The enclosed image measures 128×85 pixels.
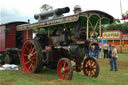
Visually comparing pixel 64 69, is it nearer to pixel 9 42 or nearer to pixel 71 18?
pixel 71 18

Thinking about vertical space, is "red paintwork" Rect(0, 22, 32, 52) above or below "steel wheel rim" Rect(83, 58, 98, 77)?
above

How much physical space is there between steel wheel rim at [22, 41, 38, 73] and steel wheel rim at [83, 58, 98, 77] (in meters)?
2.25

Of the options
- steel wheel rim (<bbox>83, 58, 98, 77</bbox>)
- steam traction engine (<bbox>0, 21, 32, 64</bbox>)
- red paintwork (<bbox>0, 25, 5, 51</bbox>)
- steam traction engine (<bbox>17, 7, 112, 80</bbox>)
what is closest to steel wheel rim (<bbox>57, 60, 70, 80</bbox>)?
steam traction engine (<bbox>17, 7, 112, 80</bbox>)

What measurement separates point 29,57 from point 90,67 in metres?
2.96

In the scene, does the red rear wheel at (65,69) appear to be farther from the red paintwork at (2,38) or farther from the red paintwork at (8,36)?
the red paintwork at (2,38)

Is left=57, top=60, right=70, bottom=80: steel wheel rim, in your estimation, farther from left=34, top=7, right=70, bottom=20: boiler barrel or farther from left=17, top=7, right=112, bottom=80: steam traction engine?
left=34, top=7, right=70, bottom=20: boiler barrel

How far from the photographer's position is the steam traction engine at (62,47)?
6.59 meters

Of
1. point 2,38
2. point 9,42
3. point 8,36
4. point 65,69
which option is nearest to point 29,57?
point 65,69

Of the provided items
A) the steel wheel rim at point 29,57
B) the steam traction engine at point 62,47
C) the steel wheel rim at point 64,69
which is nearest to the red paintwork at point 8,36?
the steel wheel rim at point 29,57

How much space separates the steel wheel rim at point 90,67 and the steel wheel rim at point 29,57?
2252 mm

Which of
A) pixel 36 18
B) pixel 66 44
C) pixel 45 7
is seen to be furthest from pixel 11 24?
pixel 45 7

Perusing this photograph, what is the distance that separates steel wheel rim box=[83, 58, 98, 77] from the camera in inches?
278

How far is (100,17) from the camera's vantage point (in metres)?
7.15

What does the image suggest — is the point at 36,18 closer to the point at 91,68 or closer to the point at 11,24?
the point at 11,24
